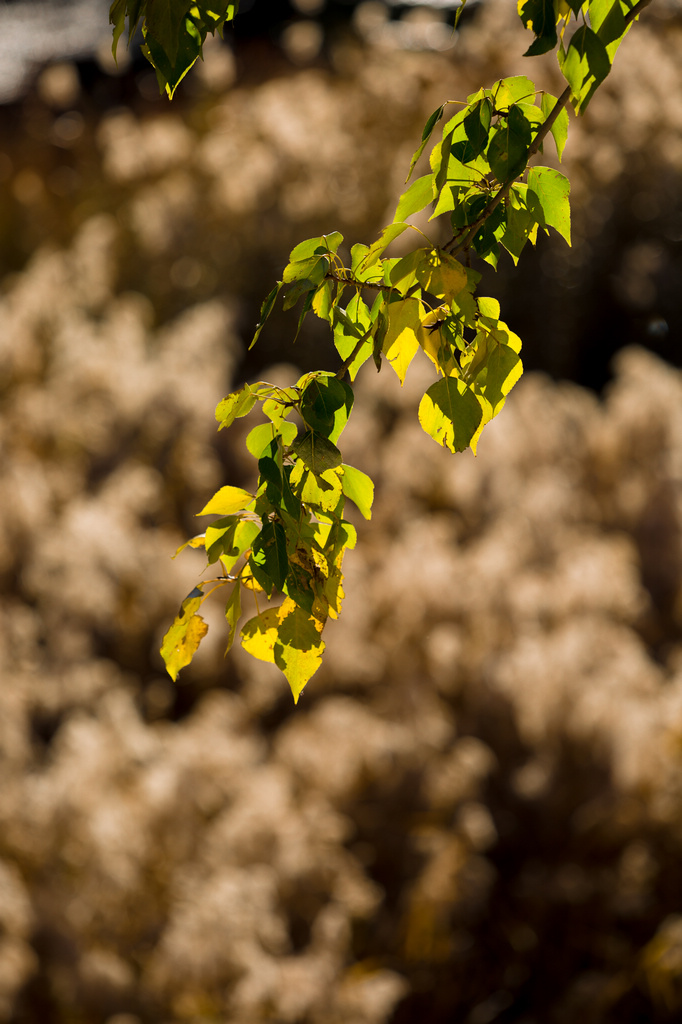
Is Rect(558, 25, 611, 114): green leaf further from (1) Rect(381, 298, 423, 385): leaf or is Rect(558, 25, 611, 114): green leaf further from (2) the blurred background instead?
(2) the blurred background

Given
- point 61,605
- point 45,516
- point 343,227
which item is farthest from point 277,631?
point 343,227

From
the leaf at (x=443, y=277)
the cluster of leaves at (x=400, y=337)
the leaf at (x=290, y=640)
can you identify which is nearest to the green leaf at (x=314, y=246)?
the cluster of leaves at (x=400, y=337)

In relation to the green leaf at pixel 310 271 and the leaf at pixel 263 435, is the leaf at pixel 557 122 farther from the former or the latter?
the leaf at pixel 263 435

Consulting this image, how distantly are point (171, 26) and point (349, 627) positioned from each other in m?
2.95

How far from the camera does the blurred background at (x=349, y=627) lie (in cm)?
281

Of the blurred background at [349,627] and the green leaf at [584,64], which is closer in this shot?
the green leaf at [584,64]

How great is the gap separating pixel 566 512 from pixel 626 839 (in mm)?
1569

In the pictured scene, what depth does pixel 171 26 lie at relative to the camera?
86 centimetres

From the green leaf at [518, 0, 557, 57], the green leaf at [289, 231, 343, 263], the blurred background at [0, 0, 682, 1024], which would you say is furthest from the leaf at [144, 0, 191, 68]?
the blurred background at [0, 0, 682, 1024]

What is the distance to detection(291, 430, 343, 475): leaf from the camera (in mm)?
807

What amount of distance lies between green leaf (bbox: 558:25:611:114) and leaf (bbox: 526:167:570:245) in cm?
9

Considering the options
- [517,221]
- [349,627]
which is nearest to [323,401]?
[517,221]

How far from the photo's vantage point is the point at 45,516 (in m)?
4.10

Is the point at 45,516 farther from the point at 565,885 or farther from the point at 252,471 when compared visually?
the point at 565,885
